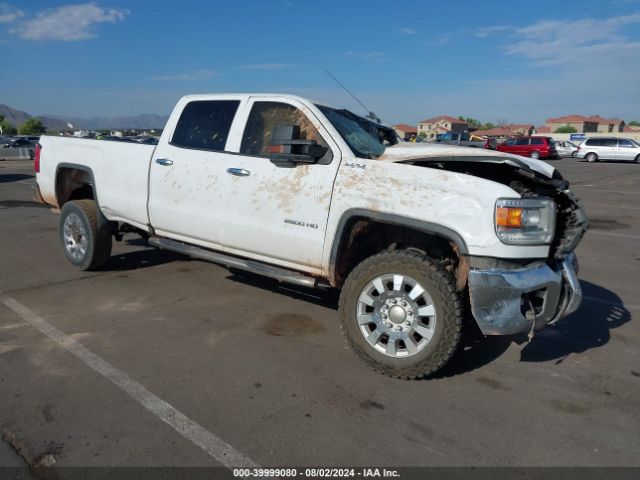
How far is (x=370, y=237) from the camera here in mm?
4305

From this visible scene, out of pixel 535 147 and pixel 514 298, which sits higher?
pixel 535 147

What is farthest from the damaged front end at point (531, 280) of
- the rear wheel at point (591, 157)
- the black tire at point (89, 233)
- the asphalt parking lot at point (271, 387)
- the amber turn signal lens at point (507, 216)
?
the rear wheel at point (591, 157)

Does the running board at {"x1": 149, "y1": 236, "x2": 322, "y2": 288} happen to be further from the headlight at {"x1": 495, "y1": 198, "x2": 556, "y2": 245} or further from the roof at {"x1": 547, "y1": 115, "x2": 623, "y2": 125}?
the roof at {"x1": 547, "y1": 115, "x2": 623, "y2": 125}

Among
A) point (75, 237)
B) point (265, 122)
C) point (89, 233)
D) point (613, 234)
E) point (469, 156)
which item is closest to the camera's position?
point (469, 156)

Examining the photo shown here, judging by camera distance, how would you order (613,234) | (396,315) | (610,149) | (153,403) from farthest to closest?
(610,149), (613,234), (396,315), (153,403)

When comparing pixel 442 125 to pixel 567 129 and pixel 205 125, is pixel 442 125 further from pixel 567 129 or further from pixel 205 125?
pixel 205 125

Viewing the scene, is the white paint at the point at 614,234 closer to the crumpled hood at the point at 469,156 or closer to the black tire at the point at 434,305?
the crumpled hood at the point at 469,156

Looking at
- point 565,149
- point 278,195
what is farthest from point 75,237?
point 565,149

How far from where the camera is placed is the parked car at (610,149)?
111ft

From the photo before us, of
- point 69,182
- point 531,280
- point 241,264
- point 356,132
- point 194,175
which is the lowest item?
point 241,264

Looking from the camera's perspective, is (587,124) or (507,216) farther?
(587,124)

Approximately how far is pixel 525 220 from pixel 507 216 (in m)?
0.15

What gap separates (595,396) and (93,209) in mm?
5328

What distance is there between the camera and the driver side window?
15.0ft
